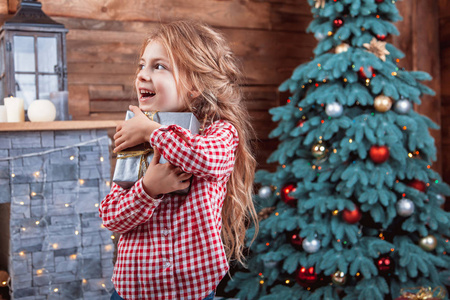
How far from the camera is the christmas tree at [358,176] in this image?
2.41m

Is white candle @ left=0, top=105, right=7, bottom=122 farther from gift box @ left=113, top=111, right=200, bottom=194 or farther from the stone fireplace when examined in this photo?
gift box @ left=113, top=111, right=200, bottom=194

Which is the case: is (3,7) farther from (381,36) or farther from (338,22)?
(381,36)

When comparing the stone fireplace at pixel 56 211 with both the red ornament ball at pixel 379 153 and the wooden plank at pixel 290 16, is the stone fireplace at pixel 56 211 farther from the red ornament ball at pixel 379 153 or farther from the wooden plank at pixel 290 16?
the wooden plank at pixel 290 16

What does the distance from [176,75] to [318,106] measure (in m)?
1.60

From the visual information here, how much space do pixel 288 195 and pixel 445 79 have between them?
148 centimetres

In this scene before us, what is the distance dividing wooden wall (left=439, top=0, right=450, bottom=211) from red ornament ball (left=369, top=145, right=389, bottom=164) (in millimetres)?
1137

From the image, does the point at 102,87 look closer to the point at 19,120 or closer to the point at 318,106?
the point at 19,120

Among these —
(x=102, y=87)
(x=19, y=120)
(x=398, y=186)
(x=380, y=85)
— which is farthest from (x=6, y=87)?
(x=398, y=186)

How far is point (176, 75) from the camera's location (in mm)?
1094

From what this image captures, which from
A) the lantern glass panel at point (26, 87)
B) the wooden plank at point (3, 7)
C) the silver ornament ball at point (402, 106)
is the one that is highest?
the wooden plank at point (3, 7)

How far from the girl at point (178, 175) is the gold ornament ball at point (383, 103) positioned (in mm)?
1448

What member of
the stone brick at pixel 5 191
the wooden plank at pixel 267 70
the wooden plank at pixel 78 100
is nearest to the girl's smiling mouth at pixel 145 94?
the stone brick at pixel 5 191

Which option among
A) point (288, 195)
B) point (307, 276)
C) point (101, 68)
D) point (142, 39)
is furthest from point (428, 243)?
point (101, 68)

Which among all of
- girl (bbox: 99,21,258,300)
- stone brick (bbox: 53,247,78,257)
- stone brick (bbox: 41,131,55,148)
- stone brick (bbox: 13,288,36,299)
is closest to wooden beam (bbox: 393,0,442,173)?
stone brick (bbox: 41,131,55,148)
